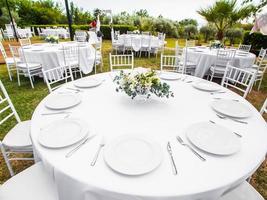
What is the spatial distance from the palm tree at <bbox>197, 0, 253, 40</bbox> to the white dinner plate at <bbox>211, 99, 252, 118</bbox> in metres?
7.84

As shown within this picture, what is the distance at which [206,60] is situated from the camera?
159 inches

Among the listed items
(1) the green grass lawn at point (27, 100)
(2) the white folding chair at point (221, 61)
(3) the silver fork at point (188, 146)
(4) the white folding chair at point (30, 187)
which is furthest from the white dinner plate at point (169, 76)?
(2) the white folding chair at point (221, 61)

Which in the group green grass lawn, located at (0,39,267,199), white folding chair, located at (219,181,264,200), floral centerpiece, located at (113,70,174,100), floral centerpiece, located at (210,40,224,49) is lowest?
green grass lawn, located at (0,39,267,199)

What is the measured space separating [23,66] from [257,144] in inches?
170

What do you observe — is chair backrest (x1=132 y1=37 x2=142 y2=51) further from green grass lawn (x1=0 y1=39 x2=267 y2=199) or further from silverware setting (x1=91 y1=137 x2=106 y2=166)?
silverware setting (x1=91 y1=137 x2=106 y2=166)

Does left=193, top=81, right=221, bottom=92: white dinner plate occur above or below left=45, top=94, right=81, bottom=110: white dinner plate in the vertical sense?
above

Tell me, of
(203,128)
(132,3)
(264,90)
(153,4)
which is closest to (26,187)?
(203,128)

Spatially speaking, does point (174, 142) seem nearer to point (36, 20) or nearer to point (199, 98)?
point (199, 98)

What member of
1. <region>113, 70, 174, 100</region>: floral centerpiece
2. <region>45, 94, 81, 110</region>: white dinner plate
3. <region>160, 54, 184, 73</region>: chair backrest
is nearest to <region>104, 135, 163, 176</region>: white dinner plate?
<region>113, 70, 174, 100</region>: floral centerpiece

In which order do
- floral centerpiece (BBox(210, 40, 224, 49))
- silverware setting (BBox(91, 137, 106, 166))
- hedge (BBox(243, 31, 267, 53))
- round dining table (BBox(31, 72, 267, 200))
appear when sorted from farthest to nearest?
1. hedge (BBox(243, 31, 267, 53))
2. floral centerpiece (BBox(210, 40, 224, 49))
3. silverware setting (BBox(91, 137, 106, 166))
4. round dining table (BBox(31, 72, 267, 200))

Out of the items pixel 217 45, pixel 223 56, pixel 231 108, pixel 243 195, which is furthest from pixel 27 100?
pixel 217 45

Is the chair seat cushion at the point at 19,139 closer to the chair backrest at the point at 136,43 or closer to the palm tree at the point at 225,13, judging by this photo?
the chair backrest at the point at 136,43

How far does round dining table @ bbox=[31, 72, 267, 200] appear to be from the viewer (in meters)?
0.76

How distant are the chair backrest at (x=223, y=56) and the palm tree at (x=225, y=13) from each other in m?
4.87
